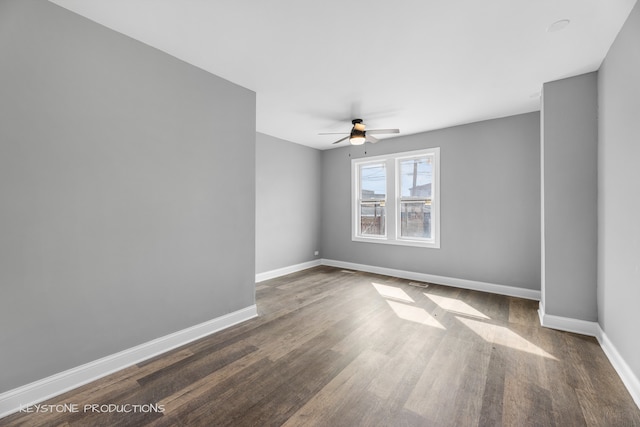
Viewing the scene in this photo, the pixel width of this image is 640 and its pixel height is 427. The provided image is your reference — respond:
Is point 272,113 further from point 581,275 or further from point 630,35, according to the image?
point 581,275

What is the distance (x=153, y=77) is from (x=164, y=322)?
2.27 metres

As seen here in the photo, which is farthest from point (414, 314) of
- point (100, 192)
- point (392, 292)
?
point (100, 192)

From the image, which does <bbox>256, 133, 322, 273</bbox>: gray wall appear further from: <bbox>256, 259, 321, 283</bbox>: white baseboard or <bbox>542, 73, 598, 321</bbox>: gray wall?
<bbox>542, 73, 598, 321</bbox>: gray wall

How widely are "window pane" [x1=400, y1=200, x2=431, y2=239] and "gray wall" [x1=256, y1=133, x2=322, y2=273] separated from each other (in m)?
2.04

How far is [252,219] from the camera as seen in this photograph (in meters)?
3.39

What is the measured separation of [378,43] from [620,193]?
2387mm

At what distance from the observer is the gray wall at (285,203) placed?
5.21 m

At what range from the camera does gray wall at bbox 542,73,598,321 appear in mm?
2896

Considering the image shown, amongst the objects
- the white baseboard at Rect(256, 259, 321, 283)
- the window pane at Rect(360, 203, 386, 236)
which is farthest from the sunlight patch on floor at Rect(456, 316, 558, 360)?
the white baseboard at Rect(256, 259, 321, 283)

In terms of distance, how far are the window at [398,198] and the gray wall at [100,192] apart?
11.4ft

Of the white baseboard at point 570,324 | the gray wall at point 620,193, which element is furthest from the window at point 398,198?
the gray wall at point 620,193

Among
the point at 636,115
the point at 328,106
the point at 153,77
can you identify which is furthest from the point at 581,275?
the point at 153,77

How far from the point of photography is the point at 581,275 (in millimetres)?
2957

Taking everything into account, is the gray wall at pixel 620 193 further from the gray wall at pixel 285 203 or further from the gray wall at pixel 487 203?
the gray wall at pixel 285 203
